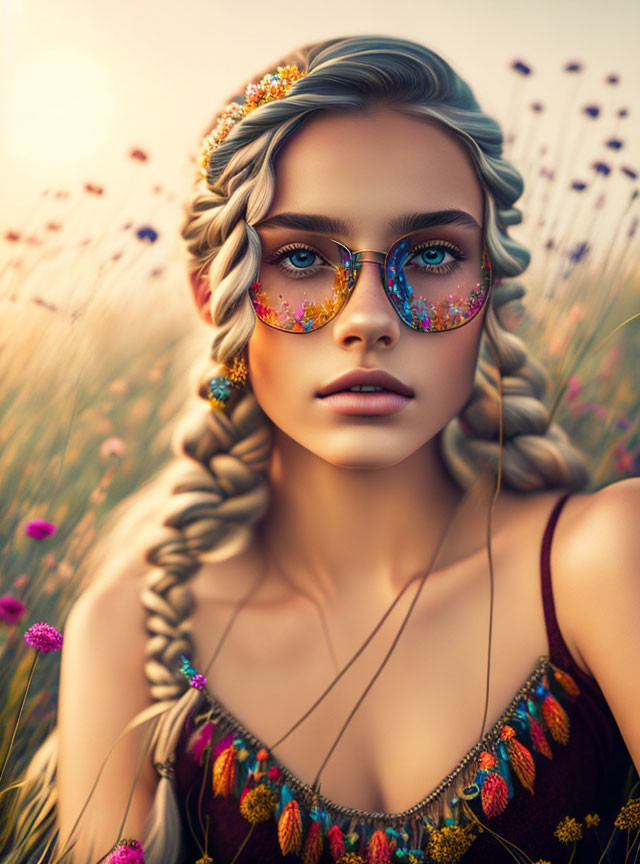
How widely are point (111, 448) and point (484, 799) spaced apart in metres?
0.92

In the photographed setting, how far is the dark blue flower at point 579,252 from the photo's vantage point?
1498 millimetres

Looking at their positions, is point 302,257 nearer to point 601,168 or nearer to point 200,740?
point 601,168

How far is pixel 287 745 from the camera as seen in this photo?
1335mm

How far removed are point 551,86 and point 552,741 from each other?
117 centimetres

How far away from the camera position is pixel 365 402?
49.6 inches

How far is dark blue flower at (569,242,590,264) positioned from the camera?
150 centimetres

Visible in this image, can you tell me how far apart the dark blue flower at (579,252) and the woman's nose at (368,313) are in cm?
46

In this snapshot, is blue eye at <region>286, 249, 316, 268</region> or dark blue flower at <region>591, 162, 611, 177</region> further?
dark blue flower at <region>591, 162, 611, 177</region>

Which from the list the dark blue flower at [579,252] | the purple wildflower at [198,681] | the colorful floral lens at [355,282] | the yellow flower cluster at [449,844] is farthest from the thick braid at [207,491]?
the dark blue flower at [579,252]

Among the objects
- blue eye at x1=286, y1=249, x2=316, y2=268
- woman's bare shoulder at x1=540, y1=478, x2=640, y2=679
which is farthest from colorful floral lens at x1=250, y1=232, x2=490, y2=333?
woman's bare shoulder at x1=540, y1=478, x2=640, y2=679

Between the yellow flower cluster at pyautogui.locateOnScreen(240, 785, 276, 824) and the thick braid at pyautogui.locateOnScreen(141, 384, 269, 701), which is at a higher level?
the thick braid at pyautogui.locateOnScreen(141, 384, 269, 701)

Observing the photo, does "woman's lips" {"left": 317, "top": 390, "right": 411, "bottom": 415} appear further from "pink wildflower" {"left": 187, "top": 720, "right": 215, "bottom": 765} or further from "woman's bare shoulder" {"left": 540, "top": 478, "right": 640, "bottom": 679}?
"pink wildflower" {"left": 187, "top": 720, "right": 215, "bottom": 765}

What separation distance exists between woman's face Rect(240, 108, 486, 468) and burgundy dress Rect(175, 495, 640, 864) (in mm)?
346

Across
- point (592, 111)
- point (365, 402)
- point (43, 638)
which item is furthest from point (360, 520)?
point (592, 111)
